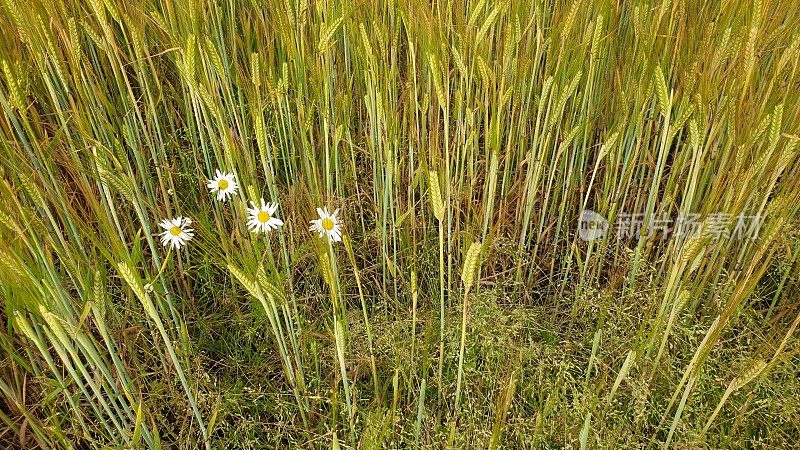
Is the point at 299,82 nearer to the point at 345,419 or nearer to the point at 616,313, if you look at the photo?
the point at 345,419

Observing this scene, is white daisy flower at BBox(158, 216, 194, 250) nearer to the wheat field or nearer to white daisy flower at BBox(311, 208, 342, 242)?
the wheat field

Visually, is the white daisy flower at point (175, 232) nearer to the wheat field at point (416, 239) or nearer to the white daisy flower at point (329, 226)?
the wheat field at point (416, 239)

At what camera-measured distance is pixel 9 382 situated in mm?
1044

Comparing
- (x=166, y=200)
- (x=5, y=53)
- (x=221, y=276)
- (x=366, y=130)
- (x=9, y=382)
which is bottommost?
(x=9, y=382)

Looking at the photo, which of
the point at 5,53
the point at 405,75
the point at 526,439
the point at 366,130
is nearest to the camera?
the point at 526,439

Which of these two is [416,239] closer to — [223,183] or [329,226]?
[329,226]

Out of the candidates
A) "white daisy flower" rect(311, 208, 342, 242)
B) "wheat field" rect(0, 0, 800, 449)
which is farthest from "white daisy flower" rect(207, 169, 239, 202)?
"white daisy flower" rect(311, 208, 342, 242)

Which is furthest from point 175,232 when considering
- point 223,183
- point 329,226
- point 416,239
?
point 416,239

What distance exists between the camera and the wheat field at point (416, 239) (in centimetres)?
93

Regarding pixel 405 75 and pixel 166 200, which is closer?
pixel 166 200

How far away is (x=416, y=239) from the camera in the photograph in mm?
1273

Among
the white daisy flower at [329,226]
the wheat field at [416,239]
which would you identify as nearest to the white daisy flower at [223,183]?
the wheat field at [416,239]

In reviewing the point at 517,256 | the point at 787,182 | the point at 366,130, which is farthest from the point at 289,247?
the point at 787,182

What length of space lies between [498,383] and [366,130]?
0.55 m
